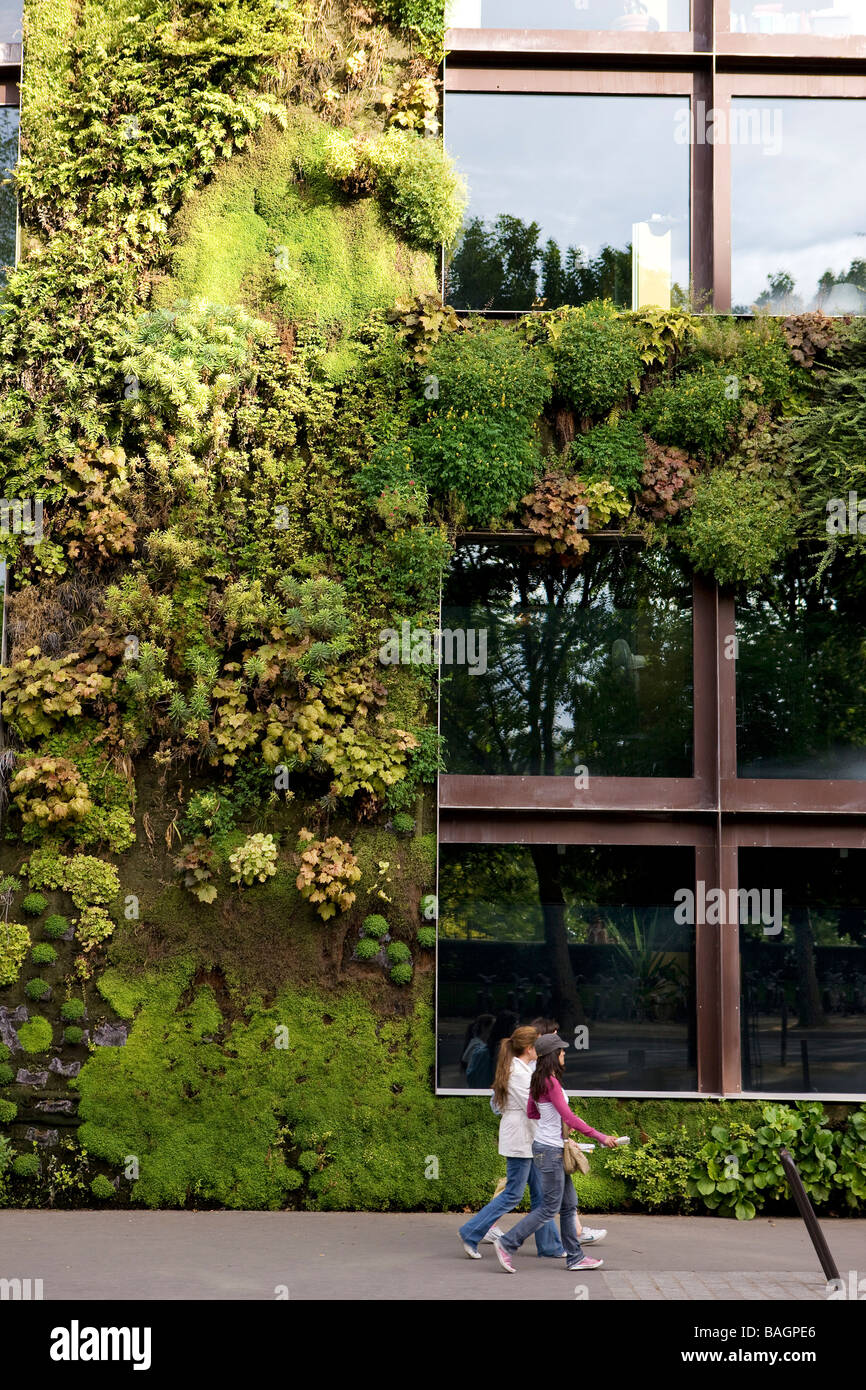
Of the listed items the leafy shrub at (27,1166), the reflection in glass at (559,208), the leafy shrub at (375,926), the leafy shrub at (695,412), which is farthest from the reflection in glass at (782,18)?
the leafy shrub at (27,1166)

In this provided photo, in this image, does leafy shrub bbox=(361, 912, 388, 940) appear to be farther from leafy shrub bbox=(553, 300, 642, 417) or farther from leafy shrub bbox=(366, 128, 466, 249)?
leafy shrub bbox=(366, 128, 466, 249)

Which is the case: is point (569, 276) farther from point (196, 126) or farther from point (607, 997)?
point (607, 997)

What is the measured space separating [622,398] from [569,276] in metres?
1.36

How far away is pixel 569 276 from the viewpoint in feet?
36.6

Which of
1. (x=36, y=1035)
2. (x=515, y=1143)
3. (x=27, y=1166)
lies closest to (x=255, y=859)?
(x=36, y=1035)

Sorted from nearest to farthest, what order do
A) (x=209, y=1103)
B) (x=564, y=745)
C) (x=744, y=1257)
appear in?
(x=744, y=1257)
(x=209, y=1103)
(x=564, y=745)

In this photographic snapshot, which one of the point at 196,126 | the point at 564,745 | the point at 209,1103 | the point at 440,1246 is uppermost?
the point at 196,126

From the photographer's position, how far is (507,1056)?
8234 millimetres

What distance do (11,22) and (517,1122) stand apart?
11.0m

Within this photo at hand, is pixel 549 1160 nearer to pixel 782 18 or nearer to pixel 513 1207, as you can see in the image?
pixel 513 1207

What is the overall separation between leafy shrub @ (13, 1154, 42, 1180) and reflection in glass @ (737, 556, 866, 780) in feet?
22.9

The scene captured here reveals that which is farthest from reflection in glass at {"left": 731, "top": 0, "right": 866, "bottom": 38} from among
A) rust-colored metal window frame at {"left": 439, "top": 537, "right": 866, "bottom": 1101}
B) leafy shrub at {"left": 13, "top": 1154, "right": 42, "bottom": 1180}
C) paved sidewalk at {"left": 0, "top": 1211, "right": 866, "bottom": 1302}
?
leafy shrub at {"left": 13, "top": 1154, "right": 42, "bottom": 1180}

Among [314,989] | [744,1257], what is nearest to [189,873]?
[314,989]

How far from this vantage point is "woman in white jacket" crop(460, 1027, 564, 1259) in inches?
313
